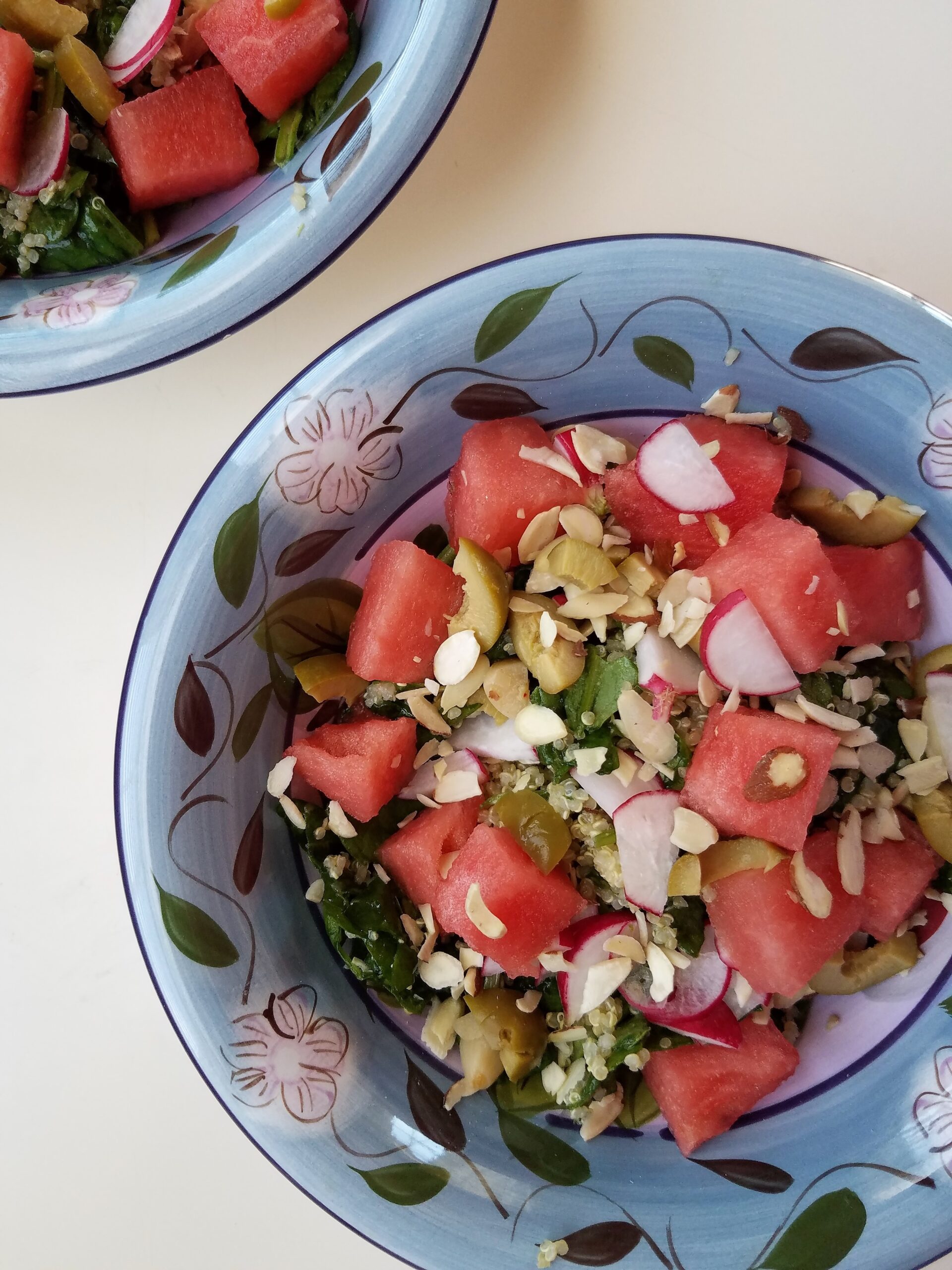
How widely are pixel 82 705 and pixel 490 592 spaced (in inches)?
26.2

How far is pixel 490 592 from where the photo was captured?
96cm

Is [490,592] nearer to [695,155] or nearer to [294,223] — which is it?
[294,223]

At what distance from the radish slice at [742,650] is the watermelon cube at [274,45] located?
78cm

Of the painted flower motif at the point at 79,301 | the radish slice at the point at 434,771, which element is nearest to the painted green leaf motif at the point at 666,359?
the radish slice at the point at 434,771

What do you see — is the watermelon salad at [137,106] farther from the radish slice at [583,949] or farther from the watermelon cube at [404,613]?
the radish slice at [583,949]

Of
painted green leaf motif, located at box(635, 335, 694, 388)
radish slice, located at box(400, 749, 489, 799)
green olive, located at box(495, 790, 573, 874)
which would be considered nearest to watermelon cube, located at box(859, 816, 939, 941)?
green olive, located at box(495, 790, 573, 874)

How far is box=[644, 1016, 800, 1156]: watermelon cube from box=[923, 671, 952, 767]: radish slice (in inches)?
14.0

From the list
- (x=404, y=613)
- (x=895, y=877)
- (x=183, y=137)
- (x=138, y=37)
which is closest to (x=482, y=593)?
(x=404, y=613)

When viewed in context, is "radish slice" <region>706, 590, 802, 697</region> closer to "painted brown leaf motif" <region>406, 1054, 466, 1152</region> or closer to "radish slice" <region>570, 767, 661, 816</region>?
"radish slice" <region>570, 767, 661, 816</region>

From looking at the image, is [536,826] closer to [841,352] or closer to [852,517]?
[852,517]

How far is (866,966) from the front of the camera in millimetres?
1005

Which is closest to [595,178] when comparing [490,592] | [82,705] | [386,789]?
[490,592]

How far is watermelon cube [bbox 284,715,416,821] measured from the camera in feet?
3.23

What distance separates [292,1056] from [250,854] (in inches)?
8.6
